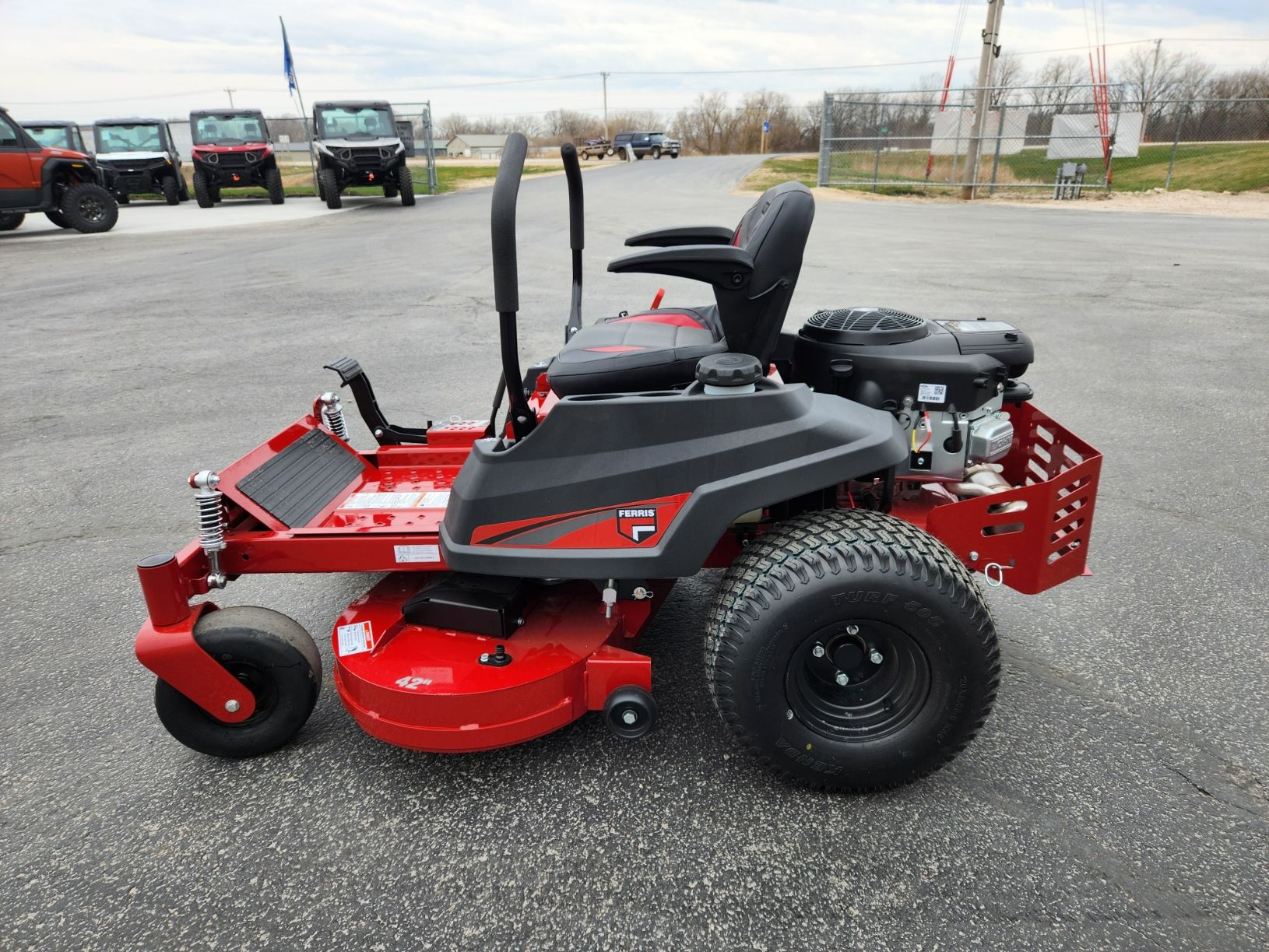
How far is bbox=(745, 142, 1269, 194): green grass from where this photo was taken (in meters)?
20.1

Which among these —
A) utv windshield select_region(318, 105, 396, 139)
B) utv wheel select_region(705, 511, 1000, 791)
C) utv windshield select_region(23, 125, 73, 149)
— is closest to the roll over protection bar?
utv wheel select_region(705, 511, 1000, 791)

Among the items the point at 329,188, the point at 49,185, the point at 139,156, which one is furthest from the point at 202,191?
the point at 49,185

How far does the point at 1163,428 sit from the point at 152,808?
5132 millimetres

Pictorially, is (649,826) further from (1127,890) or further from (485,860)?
(1127,890)

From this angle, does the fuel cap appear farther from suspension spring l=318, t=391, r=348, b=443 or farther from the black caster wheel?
suspension spring l=318, t=391, r=348, b=443

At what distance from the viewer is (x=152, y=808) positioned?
2197 mm

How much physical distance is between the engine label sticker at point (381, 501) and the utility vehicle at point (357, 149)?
15.6 m

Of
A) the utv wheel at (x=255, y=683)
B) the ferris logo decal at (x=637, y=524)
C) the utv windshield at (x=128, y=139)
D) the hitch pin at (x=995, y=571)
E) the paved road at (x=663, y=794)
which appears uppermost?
the utv windshield at (x=128, y=139)

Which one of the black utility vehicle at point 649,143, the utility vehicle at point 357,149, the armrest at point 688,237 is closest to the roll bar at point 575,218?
the armrest at point 688,237

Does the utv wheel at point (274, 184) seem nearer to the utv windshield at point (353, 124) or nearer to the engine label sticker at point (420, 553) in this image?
the utv windshield at point (353, 124)

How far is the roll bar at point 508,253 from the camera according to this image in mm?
1928

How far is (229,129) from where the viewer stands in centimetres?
1878

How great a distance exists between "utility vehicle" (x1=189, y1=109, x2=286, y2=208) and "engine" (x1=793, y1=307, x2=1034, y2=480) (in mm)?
19045

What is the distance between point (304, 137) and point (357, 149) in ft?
68.5
